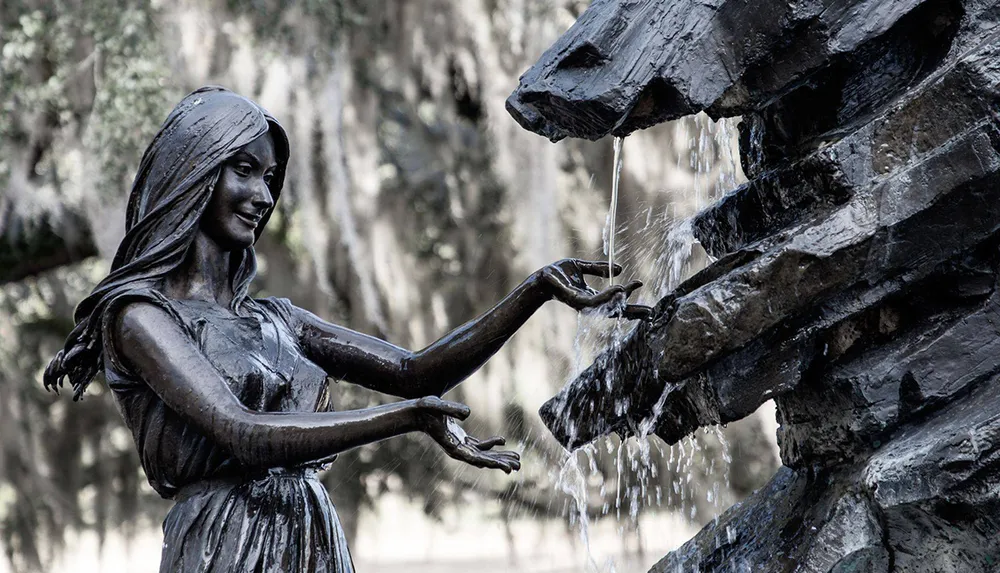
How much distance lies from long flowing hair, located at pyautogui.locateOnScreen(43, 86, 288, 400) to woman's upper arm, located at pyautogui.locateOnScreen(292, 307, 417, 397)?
0.25m

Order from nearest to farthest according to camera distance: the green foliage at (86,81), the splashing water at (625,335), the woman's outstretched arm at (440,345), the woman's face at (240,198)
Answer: the woman's face at (240,198) → the woman's outstretched arm at (440,345) → the splashing water at (625,335) → the green foliage at (86,81)

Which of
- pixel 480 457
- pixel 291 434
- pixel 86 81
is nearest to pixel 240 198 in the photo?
pixel 291 434

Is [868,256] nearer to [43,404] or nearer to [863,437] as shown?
[863,437]

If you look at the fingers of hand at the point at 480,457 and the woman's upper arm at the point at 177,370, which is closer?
the fingers of hand at the point at 480,457

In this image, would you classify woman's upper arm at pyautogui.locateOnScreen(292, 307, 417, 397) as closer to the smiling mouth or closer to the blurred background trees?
the smiling mouth

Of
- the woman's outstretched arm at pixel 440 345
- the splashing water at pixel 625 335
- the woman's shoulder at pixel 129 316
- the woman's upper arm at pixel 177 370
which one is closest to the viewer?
the woman's upper arm at pixel 177 370

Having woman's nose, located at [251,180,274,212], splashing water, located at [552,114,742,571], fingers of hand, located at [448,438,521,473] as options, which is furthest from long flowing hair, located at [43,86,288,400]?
splashing water, located at [552,114,742,571]

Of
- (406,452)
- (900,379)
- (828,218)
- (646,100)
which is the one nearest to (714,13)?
(646,100)

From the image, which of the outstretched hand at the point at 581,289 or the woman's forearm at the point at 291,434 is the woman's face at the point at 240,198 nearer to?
the woman's forearm at the point at 291,434

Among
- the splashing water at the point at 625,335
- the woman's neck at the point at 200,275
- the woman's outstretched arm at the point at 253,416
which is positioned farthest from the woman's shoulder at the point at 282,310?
the splashing water at the point at 625,335

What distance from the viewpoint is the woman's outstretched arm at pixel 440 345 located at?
3.55m

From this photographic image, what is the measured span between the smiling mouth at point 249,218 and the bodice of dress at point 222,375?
0.21 metres

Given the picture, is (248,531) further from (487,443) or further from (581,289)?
(581,289)

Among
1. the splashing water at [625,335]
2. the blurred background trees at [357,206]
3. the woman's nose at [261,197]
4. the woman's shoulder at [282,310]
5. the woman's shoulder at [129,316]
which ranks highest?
the blurred background trees at [357,206]
